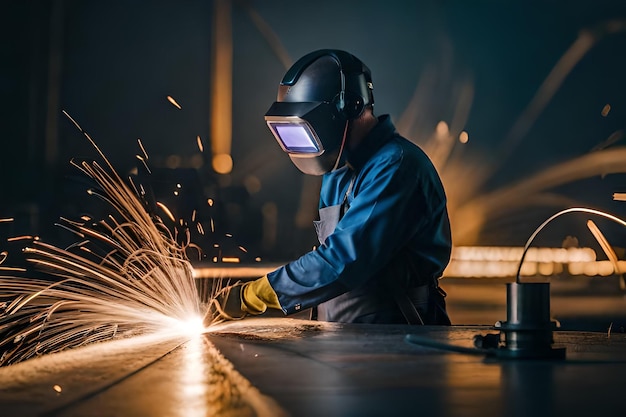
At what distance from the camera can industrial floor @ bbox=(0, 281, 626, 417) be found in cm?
98

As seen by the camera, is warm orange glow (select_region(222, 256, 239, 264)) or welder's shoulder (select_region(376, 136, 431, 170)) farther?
warm orange glow (select_region(222, 256, 239, 264))

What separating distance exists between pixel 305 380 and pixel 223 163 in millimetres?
4529

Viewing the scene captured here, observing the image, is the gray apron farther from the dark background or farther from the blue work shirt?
the dark background

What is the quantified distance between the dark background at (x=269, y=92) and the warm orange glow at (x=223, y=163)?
0.05m

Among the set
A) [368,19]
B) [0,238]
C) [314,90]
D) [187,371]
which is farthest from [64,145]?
[187,371]

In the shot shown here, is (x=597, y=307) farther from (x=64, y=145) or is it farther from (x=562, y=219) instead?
(x=64, y=145)

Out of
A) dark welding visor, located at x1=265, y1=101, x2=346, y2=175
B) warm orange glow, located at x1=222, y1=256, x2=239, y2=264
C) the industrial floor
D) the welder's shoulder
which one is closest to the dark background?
warm orange glow, located at x1=222, y1=256, x2=239, y2=264

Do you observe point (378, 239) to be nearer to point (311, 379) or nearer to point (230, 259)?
point (311, 379)

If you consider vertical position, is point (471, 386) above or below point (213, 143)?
below

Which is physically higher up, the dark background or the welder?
the dark background

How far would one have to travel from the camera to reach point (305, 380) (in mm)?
1167

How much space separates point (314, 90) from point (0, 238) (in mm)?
3054

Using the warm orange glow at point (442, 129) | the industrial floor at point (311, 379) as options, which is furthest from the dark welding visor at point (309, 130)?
the warm orange glow at point (442, 129)

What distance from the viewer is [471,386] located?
1.14 m
